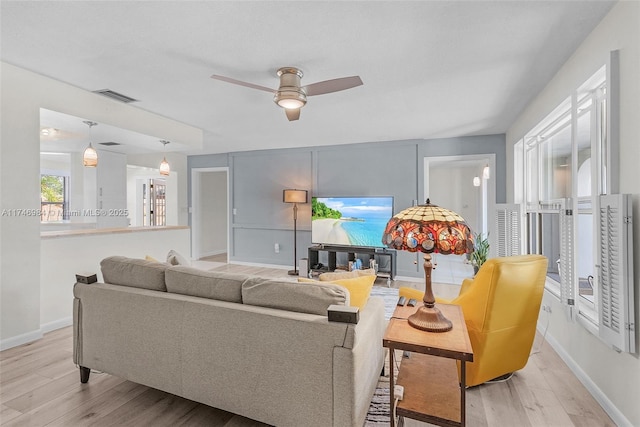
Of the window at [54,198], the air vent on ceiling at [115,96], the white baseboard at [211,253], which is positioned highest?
the air vent on ceiling at [115,96]

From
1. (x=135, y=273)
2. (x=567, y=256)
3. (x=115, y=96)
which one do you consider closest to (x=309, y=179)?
(x=115, y=96)

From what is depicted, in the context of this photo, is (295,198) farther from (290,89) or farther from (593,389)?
(593,389)

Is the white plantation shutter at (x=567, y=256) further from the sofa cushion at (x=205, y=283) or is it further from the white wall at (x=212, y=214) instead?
the white wall at (x=212, y=214)

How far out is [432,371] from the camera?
1945mm

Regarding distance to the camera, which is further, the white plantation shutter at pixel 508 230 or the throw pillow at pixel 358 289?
the white plantation shutter at pixel 508 230

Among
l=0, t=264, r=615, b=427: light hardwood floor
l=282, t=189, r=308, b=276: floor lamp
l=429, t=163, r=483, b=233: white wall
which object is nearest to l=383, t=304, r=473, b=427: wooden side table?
l=0, t=264, r=615, b=427: light hardwood floor

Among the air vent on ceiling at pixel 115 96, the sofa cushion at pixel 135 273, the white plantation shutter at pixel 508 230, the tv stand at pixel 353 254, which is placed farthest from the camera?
the tv stand at pixel 353 254

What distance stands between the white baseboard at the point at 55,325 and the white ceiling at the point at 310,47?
7.70ft

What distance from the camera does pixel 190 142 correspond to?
4.62 m

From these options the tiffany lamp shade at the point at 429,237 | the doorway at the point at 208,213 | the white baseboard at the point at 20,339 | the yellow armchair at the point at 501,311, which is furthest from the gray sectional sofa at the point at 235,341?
the doorway at the point at 208,213

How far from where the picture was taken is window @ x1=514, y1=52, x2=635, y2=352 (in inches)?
67.2

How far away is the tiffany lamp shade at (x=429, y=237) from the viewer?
59.8 inches

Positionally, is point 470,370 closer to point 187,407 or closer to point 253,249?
point 187,407

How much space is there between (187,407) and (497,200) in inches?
184
